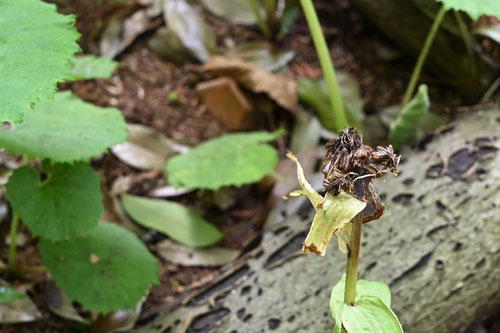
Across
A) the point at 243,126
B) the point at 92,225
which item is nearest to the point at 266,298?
the point at 92,225

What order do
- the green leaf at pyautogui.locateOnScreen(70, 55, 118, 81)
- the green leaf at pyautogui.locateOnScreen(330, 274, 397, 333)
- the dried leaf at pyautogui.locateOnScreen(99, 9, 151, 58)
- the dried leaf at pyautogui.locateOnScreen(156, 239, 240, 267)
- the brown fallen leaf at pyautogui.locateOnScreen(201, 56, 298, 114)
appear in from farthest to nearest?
→ the dried leaf at pyautogui.locateOnScreen(99, 9, 151, 58)
the brown fallen leaf at pyautogui.locateOnScreen(201, 56, 298, 114)
the dried leaf at pyautogui.locateOnScreen(156, 239, 240, 267)
the green leaf at pyautogui.locateOnScreen(70, 55, 118, 81)
the green leaf at pyautogui.locateOnScreen(330, 274, 397, 333)

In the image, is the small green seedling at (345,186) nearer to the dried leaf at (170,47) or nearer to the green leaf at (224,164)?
the green leaf at (224,164)

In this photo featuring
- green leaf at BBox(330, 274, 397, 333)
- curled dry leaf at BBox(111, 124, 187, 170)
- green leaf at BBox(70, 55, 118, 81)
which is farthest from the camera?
curled dry leaf at BBox(111, 124, 187, 170)

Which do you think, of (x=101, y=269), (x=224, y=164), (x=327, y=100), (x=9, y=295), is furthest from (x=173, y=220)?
(x=327, y=100)

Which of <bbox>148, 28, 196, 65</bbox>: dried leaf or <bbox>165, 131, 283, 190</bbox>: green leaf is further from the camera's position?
<bbox>148, 28, 196, 65</bbox>: dried leaf

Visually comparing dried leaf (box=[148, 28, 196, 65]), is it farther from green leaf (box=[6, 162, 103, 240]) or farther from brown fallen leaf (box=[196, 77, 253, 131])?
green leaf (box=[6, 162, 103, 240])

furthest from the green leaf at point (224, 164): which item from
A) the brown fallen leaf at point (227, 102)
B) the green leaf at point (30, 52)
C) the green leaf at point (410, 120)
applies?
the green leaf at point (30, 52)

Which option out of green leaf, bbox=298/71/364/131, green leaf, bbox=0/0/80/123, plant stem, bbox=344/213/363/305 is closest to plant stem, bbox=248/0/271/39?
green leaf, bbox=298/71/364/131

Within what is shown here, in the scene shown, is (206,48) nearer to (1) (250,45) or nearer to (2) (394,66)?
(1) (250,45)
